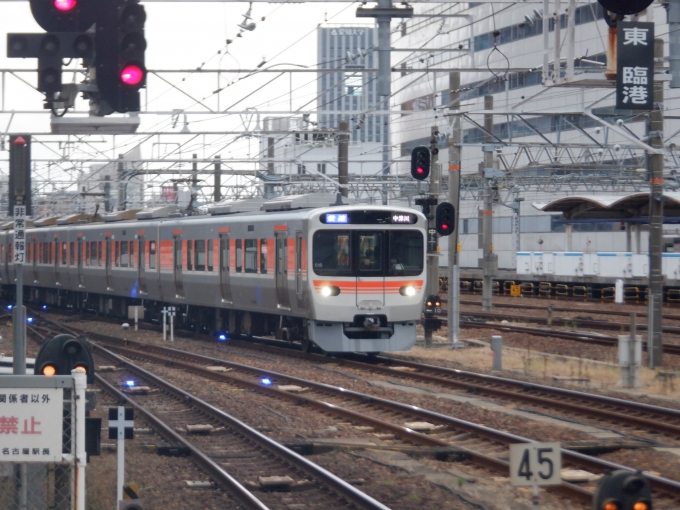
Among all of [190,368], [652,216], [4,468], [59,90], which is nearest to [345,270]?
[190,368]

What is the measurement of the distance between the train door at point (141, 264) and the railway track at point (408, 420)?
9251 millimetres

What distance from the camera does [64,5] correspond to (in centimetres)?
796

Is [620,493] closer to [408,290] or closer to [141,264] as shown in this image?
[408,290]

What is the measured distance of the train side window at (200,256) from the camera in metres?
23.3

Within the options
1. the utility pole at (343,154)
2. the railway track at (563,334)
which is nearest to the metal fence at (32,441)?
the railway track at (563,334)

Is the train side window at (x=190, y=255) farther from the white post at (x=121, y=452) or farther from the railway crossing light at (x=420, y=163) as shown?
the white post at (x=121, y=452)

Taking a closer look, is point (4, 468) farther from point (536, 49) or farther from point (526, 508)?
point (536, 49)

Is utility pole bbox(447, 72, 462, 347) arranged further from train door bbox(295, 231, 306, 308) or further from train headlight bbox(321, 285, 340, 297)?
train door bbox(295, 231, 306, 308)

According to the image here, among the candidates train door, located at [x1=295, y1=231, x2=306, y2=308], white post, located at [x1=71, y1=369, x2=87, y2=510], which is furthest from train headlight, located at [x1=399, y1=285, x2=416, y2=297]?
white post, located at [x1=71, y1=369, x2=87, y2=510]

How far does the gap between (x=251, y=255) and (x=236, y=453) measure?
1063 centimetres

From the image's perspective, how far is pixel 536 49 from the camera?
4869cm

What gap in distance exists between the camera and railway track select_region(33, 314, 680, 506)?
9.15 metres

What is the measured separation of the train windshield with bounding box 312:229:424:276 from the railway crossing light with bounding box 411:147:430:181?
1.31 meters

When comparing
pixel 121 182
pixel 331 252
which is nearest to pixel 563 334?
pixel 331 252
